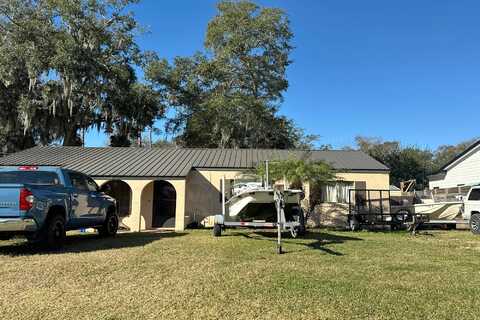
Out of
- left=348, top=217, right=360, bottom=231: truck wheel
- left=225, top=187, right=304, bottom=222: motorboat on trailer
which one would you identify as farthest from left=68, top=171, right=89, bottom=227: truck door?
left=348, top=217, right=360, bottom=231: truck wheel

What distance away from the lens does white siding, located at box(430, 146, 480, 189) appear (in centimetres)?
2172

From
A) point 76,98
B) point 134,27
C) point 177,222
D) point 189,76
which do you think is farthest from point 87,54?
point 177,222

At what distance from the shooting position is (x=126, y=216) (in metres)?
17.3

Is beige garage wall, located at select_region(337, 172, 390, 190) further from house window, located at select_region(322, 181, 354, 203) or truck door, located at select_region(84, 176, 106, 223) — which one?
truck door, located at select_region(84, 176, 106, 223)

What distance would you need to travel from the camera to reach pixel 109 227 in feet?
40.5

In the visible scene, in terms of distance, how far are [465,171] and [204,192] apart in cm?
1546

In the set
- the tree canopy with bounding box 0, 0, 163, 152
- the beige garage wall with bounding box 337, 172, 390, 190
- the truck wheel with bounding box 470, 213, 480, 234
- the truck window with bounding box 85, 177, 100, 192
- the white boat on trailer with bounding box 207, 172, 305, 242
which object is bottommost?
the truck wheel with bounding box 470, 213, 480, 234

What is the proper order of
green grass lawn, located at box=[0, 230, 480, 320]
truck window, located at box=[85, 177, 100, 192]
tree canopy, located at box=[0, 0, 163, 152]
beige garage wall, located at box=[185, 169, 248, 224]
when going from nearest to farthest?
green grass lawn, located at box=[0, 230, 480, 320] < truck window, located at box=[85, 177, 100, 192] < beige garage wall, located at box=[185, 169, 248, 224] < tree canopy, located at box=[0, 0, 163, 152]

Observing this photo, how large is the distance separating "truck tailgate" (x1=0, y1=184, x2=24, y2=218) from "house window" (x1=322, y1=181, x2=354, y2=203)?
1342 cm

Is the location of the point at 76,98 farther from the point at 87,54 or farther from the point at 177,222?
the point at 177,222

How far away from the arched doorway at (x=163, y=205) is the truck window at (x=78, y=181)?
6.73 metres

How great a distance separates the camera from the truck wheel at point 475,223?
14.6 meters

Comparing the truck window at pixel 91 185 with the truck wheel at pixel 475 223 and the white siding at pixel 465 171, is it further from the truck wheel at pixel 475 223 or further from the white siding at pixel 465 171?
the white siding at pixel 465 171

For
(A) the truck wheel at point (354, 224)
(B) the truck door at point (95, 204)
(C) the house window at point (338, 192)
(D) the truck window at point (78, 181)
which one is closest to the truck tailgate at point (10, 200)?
(D) the truck window at point (78, 181)
